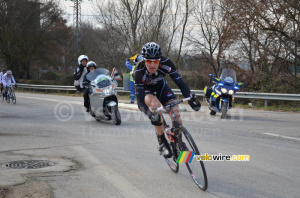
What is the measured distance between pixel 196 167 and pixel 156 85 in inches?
65.4

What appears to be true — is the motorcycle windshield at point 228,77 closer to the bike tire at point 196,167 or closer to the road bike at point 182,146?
the road bike at point 182,146

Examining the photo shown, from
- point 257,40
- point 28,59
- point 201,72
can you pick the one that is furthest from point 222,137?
point 28,59

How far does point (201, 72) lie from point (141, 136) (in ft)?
68.3

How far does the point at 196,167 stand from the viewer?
5.35 m

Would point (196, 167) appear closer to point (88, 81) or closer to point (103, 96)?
point (103, 96)

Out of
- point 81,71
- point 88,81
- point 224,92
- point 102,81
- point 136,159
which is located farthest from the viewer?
point 81,71

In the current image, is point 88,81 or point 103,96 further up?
point 88,81

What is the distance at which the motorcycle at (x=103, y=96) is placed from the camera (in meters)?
11.9

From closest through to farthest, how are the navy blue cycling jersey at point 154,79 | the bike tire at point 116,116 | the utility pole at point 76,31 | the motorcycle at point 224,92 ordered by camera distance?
the navy blue cycling jersey at point 154,79
the bike tire at point 116,116
the motorcycle at point 224,92
the utility pole at point 76,31

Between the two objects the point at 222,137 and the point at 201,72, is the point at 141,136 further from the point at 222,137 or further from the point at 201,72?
the point at 201,72

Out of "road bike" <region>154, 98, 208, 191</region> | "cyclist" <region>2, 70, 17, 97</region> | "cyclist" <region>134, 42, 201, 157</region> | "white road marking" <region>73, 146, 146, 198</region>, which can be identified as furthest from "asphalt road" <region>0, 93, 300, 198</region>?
"cyclist" <region>2, 70, 17, 97</region>

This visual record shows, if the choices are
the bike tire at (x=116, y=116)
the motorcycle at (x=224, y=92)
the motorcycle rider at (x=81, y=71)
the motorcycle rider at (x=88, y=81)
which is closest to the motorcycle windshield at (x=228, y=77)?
the motorcycle at (x=224, y=92)

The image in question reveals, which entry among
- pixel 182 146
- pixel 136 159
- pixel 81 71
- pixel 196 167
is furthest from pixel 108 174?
pixel 81 71

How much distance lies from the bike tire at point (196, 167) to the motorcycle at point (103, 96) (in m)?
6.34
